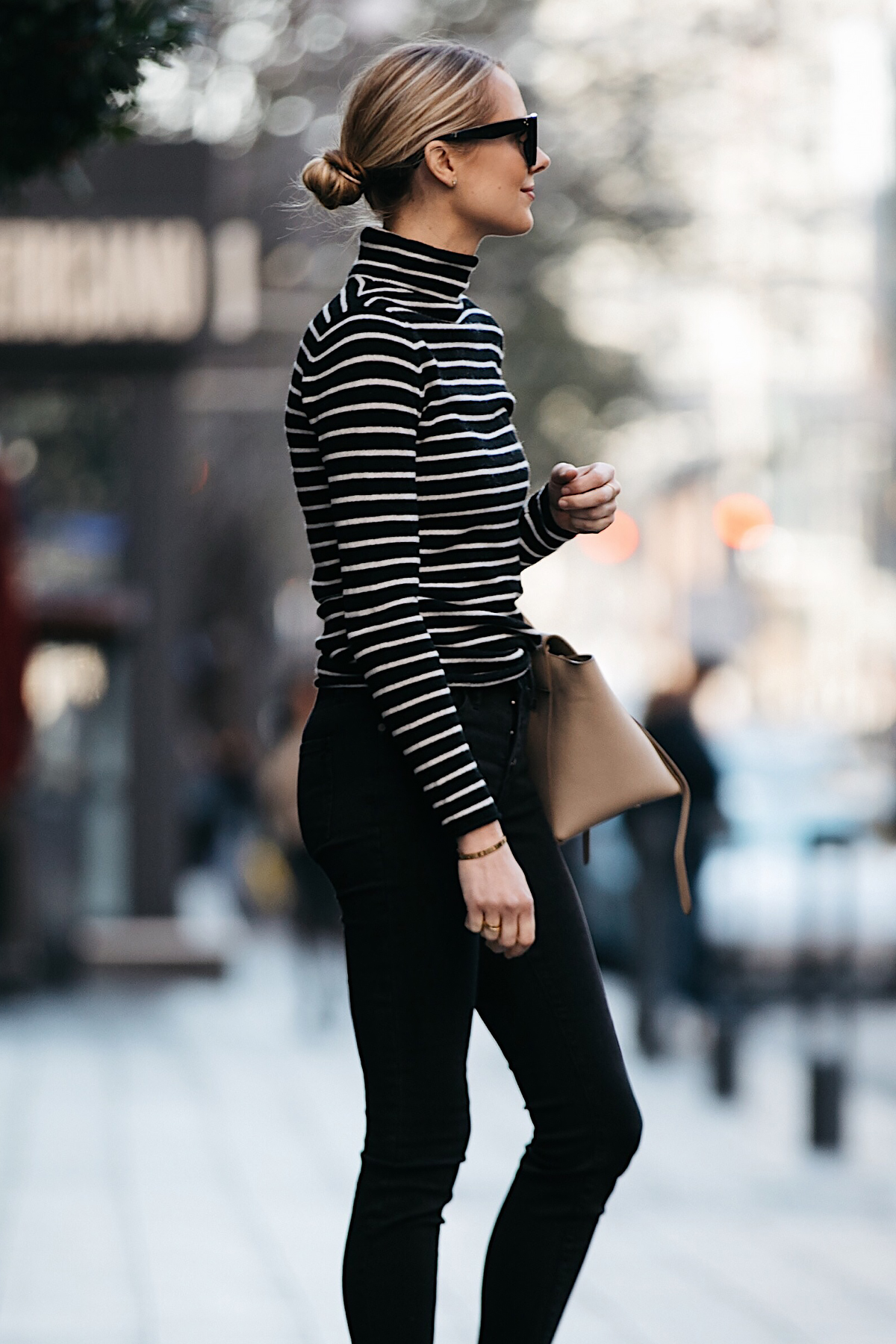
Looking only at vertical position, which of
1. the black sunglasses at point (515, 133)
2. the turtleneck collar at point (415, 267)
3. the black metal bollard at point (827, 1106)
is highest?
the black sunglasses at point (515, 133)

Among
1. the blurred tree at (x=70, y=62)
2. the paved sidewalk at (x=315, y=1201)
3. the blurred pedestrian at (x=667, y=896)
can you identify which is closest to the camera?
the blurred tree at (x=70, y=62)

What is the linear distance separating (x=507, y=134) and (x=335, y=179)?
23 cm

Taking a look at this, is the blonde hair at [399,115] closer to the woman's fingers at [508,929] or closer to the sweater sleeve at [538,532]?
the sweater sleeve at [538,532]

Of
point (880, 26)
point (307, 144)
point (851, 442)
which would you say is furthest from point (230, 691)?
point (851, 442)

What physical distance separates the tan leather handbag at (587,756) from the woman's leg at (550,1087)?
47 mm

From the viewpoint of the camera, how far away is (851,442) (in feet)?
159

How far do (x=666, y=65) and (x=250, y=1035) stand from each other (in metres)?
9.25

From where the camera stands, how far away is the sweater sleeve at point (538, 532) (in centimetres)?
289

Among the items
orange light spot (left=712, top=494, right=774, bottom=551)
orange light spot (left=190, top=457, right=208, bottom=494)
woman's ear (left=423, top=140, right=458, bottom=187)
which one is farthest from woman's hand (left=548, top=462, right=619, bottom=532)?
orange light spot (left=712, top=494, right=774, bottom=551)

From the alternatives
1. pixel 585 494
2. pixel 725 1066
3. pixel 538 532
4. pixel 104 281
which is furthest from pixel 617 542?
pixel 585 494

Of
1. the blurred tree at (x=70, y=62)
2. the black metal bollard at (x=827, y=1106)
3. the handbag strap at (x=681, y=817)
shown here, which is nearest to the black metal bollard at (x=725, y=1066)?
the black metal bollard at (x=827, y=1106)

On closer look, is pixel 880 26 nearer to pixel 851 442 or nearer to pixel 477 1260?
pixel 477 1260

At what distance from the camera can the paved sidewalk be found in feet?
13.9

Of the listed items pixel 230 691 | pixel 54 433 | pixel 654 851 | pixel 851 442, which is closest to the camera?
pixel 654 851
